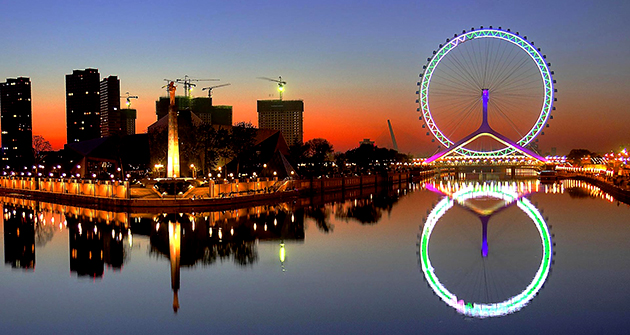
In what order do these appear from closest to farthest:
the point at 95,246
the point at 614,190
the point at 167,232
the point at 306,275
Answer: the point at 306,275, the point at 95,246, the point at 167,232, the point at 614,190

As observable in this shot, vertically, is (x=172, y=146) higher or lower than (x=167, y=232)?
higher

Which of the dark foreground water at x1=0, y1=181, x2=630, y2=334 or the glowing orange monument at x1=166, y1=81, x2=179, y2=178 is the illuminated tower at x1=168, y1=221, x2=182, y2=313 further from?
the glowing orange monument at x1=166, y1=81, x2=179, y2=178

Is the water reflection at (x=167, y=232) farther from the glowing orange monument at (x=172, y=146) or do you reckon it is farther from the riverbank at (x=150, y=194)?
the glowing orange monument at (x=172, y=146)

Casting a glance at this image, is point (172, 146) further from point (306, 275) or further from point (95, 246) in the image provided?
point (306, 275)

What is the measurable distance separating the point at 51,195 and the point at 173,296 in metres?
31.6

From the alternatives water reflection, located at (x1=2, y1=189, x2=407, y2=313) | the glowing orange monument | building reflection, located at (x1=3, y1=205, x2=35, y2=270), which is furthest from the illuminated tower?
the glowing orange monument

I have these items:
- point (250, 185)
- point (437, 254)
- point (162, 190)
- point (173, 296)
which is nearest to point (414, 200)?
point (250, 185)

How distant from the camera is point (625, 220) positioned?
31.9 meters

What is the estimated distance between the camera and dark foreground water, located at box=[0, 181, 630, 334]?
1292 cm

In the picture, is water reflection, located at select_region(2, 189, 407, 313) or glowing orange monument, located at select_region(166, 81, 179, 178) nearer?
water reflection, located at select_region(2, 189, 407, 313)

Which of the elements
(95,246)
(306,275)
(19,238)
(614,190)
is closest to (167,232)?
(95,246)

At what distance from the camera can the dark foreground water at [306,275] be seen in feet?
42.4

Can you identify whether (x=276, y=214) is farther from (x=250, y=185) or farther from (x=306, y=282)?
(x=306, y=282)

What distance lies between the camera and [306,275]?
58.3 feet
